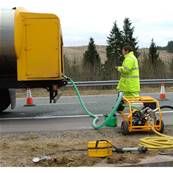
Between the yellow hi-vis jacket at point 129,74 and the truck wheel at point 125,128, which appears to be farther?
the yellow hi-vis jacket at point 129,74

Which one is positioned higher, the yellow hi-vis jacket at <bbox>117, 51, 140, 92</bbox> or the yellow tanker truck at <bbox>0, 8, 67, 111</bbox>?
the yellow tanker truck at <bbox>0, 8, 67, 111</bbox>

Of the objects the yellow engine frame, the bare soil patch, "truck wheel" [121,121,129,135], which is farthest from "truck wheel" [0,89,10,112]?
"truck wheel" [121,121,129,135]

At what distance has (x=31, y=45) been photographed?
38.0ft

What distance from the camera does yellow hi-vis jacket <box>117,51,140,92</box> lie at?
10406 mm

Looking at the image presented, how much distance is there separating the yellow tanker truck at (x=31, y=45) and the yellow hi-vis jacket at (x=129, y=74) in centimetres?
193

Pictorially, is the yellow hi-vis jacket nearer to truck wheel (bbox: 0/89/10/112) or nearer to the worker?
the worker

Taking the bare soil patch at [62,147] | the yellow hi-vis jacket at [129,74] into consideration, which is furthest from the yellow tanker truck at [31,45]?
the bare soil patch at [62,147]

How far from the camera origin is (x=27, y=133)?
30.6 ft

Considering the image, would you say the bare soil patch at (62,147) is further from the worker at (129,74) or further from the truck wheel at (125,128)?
the worker at (129,74)

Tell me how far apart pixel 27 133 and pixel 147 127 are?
250cm

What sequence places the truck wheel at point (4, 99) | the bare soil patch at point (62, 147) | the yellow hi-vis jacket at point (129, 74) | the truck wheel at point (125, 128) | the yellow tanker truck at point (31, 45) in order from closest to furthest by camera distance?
1. the bare soil patch at point (62, 147)
2. the truck wheel at point (125, 128)
3. the yellow hi-vis jacket at point (129, 74)
4. the yellow tanker truck at point (31, 45)
5. the truck wheel at point (4, 99)

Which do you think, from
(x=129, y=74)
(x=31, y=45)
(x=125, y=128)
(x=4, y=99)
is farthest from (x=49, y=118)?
(x=125, y=128)

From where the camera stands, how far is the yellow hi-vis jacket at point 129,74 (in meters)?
10.4

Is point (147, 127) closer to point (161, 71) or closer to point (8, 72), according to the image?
point (8, 72)
